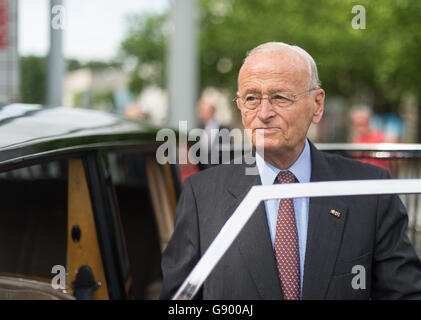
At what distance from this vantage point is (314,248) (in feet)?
6.35

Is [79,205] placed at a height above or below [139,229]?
above

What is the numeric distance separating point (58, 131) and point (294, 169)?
39.3 inches

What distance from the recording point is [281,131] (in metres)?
2.06

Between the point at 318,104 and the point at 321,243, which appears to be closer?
the point at 321,243

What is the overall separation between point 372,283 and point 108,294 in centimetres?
115

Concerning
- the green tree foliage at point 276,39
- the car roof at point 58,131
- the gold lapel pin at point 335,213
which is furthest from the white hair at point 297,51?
the green tree foliage at point 276,39

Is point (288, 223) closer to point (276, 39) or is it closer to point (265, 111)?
point (265, 111)

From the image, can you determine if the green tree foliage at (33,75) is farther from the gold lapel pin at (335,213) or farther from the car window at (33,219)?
the gold lapel pin at (335,213)

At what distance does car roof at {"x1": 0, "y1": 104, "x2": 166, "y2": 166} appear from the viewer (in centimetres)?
216

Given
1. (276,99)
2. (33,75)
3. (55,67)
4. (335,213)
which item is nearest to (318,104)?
(276,99)

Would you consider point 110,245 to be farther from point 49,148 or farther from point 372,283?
point 372,283

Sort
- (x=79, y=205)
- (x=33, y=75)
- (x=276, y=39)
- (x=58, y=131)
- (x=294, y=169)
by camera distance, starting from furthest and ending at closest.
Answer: (x=276, y=39) → (x=33, y=75) → (x=79, y=205) → (x=58, y=131) → (x=294, y=169)

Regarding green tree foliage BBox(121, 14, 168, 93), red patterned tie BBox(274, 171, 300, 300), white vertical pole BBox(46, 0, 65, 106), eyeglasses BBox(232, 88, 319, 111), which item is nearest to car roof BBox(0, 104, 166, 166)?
eyeglasses BBox(232, 88, 319, 111)
